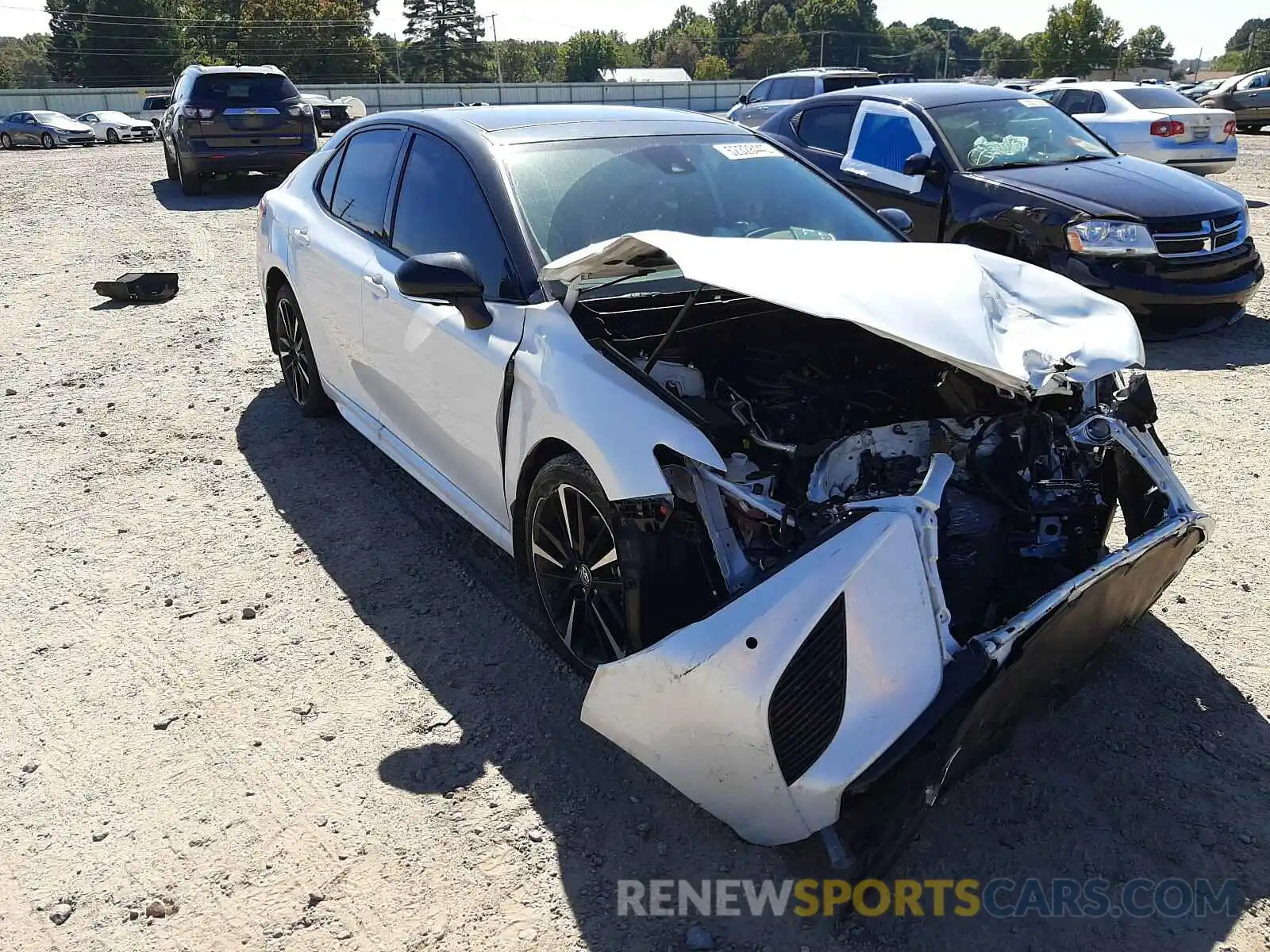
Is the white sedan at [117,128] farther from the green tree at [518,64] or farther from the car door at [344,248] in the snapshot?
the green tree at [518,64]

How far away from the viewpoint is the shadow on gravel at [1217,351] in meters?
6.44

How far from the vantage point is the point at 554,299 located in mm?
3199

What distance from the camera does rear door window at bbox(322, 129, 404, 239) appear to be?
4305mm

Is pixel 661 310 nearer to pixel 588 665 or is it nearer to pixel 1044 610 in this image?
Result: pixel 588 665

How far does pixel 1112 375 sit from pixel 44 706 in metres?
3.71

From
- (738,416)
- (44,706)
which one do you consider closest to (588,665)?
(738,416)

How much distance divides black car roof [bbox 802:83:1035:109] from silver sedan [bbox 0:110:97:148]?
3244 centimetres

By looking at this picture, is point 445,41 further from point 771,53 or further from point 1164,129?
point 1164,129

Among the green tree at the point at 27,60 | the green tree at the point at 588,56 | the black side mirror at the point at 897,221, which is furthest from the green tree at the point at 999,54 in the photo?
the black side mirror at the point at 897,221

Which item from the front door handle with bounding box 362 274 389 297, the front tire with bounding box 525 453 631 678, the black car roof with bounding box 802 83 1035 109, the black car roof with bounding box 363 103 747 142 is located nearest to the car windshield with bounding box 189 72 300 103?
the black car roof with bounding box 802 83 1035 109

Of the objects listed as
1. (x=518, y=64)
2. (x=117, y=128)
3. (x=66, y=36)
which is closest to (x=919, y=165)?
(x=117, y=128)

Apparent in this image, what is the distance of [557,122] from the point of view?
400 centimetres

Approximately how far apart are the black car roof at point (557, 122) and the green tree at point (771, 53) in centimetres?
10671

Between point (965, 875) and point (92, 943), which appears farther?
point (965, 875)
